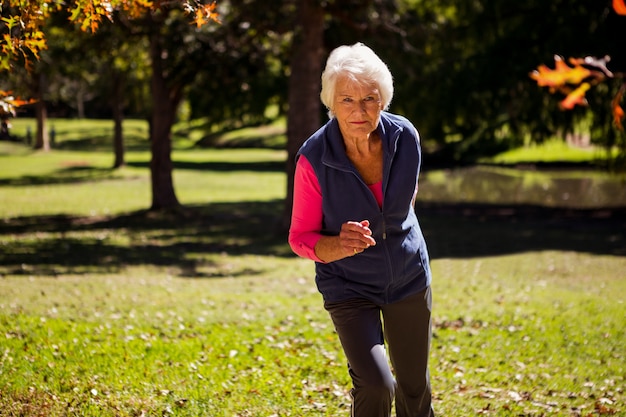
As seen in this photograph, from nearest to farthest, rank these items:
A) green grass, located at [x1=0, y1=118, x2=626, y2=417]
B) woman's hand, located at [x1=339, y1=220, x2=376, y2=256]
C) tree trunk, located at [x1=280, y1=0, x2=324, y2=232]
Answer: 1. woman's hand, located at [x1=339, y1=220, x2=376, y2=256]
2. green grass, located at [x1=0, y1=118, x2=626, y2=417]
3. tree trunk, located at [x1=280, y1=0, x2=324, y2=232]

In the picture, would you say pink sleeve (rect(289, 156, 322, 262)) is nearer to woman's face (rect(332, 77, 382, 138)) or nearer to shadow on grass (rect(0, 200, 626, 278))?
woman's face (rect(332, 77, 382, 138))

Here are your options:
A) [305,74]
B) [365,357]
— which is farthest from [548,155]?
[365,357]

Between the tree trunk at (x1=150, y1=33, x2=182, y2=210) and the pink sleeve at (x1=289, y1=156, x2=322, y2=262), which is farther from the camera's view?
the tree trunk at (x1=150, y1=33, x2=182, y2=210)

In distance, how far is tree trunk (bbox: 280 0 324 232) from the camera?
16.5 metres

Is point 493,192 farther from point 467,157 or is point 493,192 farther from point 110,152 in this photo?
point 110,152

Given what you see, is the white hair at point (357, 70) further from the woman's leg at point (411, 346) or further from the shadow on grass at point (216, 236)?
the shadow on grass at point (216, 236)

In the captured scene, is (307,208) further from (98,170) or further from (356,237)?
(98,170)

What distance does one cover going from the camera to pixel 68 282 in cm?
1176

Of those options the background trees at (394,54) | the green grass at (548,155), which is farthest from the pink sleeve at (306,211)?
the green grass at (548,155)

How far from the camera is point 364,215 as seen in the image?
359cm

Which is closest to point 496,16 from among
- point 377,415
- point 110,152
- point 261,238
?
point 261,238

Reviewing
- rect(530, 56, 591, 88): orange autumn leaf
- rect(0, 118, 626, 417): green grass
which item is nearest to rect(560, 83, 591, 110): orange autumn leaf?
rect(530, 56, 591, 88): orange autumn leaf

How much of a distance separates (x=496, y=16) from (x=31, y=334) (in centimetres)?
1861

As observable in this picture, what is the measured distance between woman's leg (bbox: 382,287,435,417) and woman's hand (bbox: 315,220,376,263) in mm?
407
